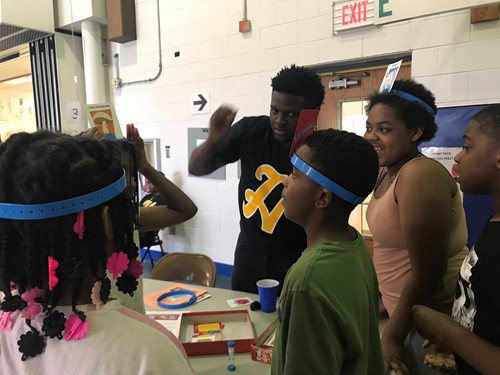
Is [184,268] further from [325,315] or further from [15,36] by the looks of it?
[15,36]

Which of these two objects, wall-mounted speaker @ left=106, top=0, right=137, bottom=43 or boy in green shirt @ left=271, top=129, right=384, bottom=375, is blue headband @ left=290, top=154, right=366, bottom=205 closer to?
boy in green shirt @ left=271, top=129, right=384, bottom=375

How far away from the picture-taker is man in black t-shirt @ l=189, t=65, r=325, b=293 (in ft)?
5.77

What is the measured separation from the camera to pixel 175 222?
5.20 ft

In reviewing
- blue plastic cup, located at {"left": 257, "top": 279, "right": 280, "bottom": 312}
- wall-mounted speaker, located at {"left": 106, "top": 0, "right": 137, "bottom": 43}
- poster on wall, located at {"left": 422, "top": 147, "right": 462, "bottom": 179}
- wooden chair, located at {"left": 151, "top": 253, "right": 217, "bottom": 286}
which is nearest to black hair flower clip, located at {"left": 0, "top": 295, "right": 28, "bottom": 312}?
blue plastic cup, located at {"left": 257, "top": 279, "right": 280, "bottom": 312}

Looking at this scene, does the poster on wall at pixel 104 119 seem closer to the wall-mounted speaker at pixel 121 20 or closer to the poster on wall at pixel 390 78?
the poster on wall at pixel 390 78

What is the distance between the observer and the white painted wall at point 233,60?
2.97 meters

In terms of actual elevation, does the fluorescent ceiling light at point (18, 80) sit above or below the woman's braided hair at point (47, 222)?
above

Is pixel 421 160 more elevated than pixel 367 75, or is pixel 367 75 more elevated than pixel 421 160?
pixel 367 75

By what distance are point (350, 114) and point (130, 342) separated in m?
3.25

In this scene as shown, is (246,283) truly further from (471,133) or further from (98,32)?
(98,32)

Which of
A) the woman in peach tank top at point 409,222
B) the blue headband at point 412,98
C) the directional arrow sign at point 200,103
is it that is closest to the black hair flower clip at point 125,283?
the woman in peach tank top at point 409,222

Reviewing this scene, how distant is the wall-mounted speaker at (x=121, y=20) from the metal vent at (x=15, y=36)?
1.00 meters

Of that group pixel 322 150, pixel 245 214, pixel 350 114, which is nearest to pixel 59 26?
pixel 350 114

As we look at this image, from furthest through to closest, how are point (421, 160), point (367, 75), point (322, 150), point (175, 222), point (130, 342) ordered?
point (367, 75), point (175, 222), point (421, 160), point (322, 150), point (130, 342)
